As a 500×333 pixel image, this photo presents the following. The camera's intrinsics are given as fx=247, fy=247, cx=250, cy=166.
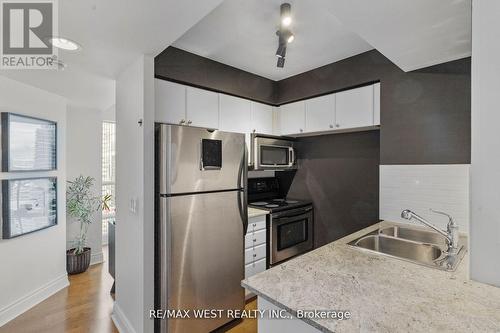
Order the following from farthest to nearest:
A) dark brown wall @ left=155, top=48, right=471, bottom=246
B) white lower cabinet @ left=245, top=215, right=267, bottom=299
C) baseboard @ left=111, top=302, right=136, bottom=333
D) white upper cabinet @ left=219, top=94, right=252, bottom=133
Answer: white upper cabinet @ left=219, top=94, right=252, bottom=133, white lower cabinet @ left=245, top=215, right=267, bottom=299, baseboard @ left=111, top=302, right=136, bottom=333, dark brown wall @ left=155, top=48, right=471, bottom=246

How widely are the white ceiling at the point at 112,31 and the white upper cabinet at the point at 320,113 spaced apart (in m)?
1.70

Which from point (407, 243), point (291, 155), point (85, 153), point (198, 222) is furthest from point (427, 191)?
point (85, 153)

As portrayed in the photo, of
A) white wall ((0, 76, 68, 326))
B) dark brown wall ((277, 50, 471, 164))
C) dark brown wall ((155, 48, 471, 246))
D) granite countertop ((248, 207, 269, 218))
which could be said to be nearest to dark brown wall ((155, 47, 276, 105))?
dark brown wall ((155, 48, 471, 246))

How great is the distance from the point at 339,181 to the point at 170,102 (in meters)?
2.01

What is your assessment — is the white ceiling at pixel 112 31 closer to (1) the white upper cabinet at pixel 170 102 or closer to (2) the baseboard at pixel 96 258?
(1) the white upper cabinet at pixel 170 102

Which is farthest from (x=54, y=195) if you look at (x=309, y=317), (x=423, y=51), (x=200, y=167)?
(x=423, y=51)

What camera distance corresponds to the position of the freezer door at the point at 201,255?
1800 mm

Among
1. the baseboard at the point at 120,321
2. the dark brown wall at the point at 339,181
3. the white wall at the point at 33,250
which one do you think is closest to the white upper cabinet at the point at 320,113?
the dark brown wall at the point at 339,181

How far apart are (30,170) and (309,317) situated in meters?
2.98

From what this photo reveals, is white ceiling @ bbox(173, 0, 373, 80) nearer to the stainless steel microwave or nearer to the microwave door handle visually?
the stainless steel microwave

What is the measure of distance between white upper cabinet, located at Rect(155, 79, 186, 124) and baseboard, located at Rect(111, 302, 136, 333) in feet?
5.54

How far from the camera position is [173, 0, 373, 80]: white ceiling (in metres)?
1.64

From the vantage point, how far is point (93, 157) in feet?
12.0

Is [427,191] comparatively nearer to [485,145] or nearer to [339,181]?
[339,181]
